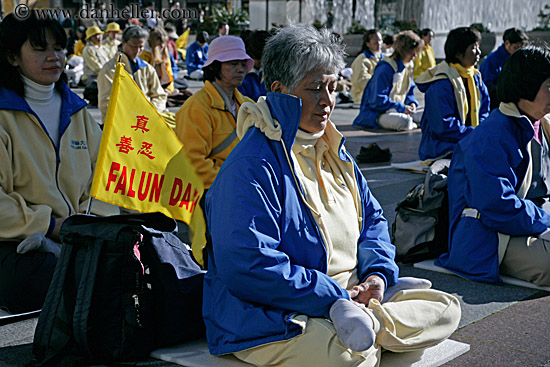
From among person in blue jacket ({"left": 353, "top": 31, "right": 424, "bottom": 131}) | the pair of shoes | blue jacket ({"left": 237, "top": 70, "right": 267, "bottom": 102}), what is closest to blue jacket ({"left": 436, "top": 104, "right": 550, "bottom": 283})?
blue jacket ({"left": 237, "top": 70, "right": 267, "bottom": 102})

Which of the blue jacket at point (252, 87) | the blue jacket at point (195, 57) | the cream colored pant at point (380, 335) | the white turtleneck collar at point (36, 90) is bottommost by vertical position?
the blue jacket at point (195, 57)

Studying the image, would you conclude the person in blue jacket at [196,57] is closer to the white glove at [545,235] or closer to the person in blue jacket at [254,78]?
the person in blue jacket at [254,78]

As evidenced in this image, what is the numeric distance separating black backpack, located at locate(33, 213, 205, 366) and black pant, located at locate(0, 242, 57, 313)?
68cm

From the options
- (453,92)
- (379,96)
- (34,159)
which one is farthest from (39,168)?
(379,96)

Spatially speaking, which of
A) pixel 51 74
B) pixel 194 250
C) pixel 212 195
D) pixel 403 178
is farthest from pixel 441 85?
pixel 212 195

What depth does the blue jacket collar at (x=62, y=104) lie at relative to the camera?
161 inches

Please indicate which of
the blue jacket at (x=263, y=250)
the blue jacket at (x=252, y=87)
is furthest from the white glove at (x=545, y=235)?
the blue jacket at (x=252, y=87)

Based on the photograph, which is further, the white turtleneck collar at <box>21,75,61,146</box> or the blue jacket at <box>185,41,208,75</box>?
the blue jacket at <box>185,41,208,75</box>

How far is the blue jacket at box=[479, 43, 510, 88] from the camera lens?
34.3ft

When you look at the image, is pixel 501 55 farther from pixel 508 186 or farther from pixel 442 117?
pixel 508 186

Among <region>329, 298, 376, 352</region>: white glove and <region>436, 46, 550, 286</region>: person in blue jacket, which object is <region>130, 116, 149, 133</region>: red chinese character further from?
<region>436, 46, 550, 286</region>: person in blue jacket

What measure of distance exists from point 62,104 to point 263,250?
1.99 metres

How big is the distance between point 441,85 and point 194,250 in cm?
410

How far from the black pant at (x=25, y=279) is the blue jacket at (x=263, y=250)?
3.73 ft
